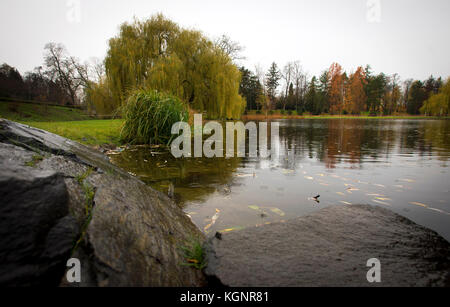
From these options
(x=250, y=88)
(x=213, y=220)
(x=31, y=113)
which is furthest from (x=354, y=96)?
(x=213, y=220)

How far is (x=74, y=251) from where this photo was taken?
1149 mm

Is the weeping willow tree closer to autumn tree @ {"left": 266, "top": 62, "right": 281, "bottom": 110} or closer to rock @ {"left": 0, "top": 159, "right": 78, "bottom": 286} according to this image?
rock @ {"left": 0, "top": 159, "right": 78, "bottom": 286}

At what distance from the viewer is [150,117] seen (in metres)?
7.25

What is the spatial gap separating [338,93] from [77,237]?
57.7m

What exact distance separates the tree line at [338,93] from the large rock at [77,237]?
49.6 metres

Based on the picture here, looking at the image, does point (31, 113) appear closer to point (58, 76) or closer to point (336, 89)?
point (58, 76)

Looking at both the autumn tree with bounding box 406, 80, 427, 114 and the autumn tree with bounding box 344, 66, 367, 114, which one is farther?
the autumn tree with bounding box 406, 80, 427, 114

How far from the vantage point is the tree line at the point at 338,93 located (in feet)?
167

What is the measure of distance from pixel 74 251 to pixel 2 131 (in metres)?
1.63

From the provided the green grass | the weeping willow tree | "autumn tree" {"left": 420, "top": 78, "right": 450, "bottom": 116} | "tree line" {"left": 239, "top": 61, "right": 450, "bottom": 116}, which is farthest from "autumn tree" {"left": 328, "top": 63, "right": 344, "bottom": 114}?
the green grass

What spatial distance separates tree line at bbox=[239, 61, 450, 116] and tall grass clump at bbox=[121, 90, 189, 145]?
4357 centimetres

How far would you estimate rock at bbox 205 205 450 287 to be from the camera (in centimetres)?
126

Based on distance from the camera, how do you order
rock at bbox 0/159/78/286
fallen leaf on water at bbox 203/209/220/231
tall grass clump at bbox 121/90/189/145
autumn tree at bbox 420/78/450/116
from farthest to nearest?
autumn tree at bbox 420/78/450/116
tall grass clump at bbox 121/90/189/145
fallen leaf on water at bbox 203/209/220/231
rock at bbox 0/159/78/286
